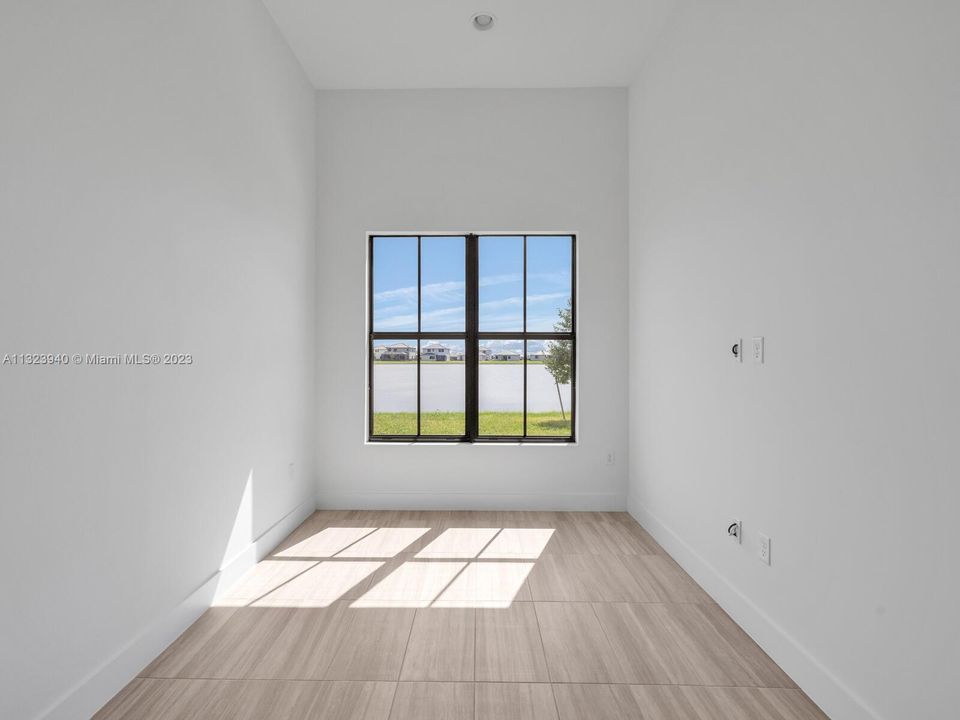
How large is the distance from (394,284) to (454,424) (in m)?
1.28

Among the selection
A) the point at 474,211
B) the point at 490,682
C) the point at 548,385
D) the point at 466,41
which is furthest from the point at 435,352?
the point at 490,682

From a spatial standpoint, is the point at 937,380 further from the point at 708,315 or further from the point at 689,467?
the point at 689,467

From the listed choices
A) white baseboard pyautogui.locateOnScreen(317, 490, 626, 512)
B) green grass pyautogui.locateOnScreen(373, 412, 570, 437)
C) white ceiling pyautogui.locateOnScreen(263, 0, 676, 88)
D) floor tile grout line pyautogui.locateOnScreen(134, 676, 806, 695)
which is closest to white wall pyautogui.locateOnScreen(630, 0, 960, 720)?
floor tile grout line pyautogui.locateOnScreen(134, 676, 806, 695)

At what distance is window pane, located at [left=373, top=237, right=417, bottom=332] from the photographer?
417 cm

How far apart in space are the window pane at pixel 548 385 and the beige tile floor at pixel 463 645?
1.19m

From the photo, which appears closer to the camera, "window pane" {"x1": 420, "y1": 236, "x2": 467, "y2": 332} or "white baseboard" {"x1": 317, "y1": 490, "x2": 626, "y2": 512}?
"white baseboard" {"x1": 317, "y1": 490, "x2": 626, "y2": 512}

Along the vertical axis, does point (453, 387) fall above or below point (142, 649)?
above

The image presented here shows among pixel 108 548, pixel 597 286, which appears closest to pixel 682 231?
pixel 597 286

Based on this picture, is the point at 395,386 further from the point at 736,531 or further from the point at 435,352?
the point at 736,531

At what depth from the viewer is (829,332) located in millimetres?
1781

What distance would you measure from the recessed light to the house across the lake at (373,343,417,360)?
7.42 ft

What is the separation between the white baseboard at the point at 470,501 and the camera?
13.2 feet

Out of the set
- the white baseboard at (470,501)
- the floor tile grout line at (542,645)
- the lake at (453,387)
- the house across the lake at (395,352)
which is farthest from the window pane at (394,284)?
the floor tile grout line at (542,645)

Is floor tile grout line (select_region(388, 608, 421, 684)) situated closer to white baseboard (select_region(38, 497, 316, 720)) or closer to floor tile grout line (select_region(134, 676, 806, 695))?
floor tile grout line (select_region(134, 676, 806, 695))
